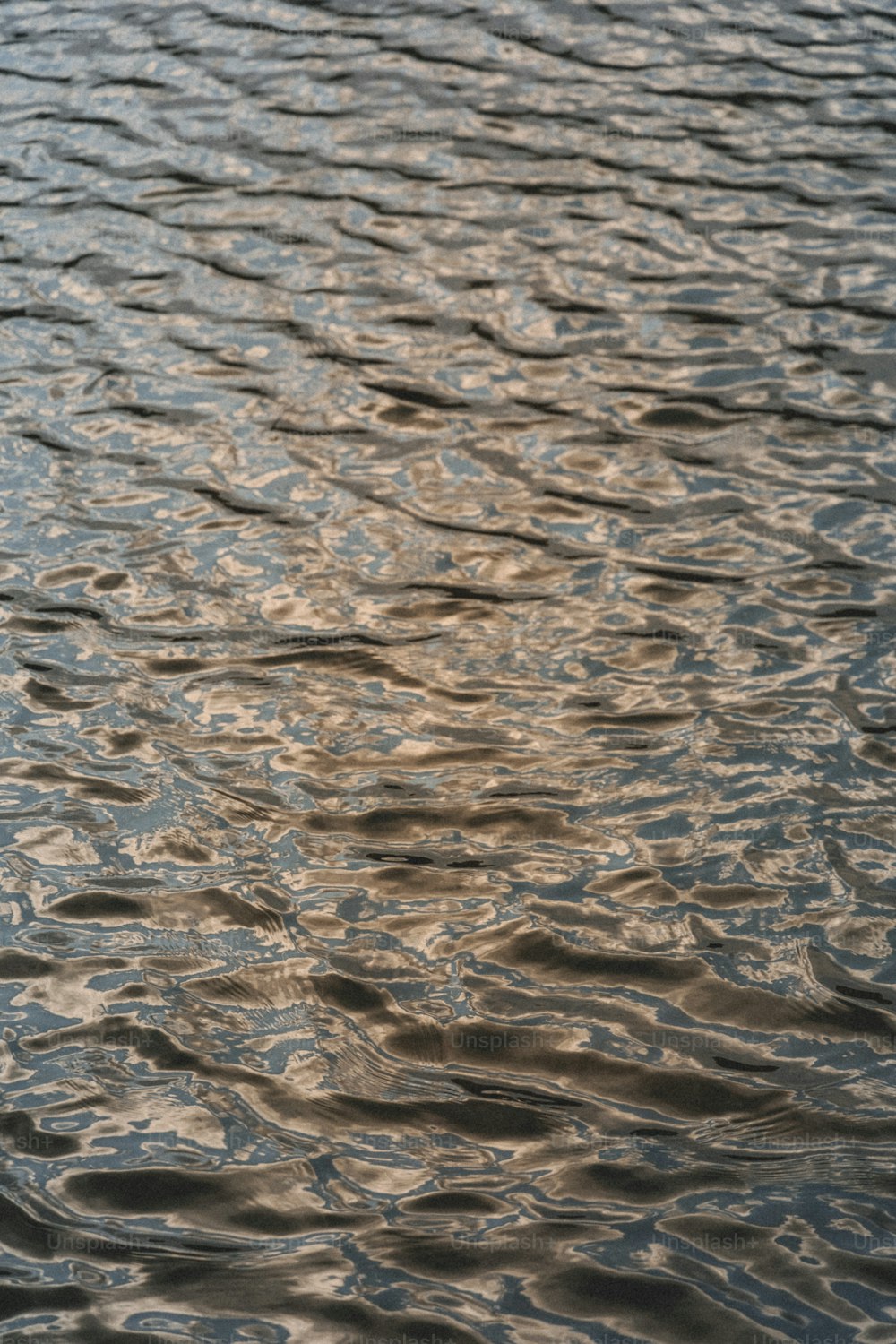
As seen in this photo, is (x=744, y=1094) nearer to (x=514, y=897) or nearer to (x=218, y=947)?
(x=514, y=897)

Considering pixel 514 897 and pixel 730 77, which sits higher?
pixel 730 77

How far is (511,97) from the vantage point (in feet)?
Result: 35.9

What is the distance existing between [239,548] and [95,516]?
0.76 meters

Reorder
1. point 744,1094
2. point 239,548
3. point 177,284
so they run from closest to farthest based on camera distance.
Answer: point 744,1094
point 239,548
point 177,284

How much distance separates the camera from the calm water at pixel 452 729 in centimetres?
364

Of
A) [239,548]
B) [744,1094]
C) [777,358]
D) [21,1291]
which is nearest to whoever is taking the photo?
[21,1291]

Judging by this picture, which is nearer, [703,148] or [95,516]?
[95,516]

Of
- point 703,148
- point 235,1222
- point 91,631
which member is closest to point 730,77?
point 703,148

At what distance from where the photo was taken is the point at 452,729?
214 inches

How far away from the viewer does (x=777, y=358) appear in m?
7.75

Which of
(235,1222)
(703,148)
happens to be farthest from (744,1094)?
(703,148)

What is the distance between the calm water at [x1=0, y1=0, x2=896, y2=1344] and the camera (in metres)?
3.64

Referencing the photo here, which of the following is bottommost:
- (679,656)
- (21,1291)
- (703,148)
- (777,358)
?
(21,1291)

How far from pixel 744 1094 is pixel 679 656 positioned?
2184 millimetres
